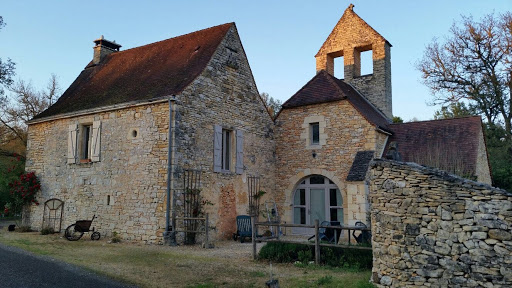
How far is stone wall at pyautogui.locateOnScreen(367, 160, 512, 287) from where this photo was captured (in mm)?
5098

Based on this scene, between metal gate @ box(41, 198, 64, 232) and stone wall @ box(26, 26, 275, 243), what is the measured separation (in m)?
0.24

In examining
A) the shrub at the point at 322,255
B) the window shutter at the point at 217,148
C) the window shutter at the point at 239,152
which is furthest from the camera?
the window shutter at the point at 239,152

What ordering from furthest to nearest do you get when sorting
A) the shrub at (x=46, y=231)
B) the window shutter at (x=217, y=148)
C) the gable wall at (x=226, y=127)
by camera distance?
the shrub at (x=46, y=231) → the window shutter at (x=217, y=148) → the gable wall at (x=226, y=127)

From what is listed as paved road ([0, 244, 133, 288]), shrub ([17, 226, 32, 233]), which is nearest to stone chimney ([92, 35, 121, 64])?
shrub ([17, 226, 32, 233])

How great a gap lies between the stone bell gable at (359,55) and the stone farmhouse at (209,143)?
3.16ft

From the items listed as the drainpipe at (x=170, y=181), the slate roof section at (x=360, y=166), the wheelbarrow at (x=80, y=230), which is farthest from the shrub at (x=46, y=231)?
the slate roof section at (x=360, y=166)

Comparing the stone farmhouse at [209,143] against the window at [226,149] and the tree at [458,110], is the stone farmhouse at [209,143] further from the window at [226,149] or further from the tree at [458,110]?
the tree at [458,110]

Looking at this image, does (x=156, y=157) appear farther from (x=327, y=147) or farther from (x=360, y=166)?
(x=360, y=166)

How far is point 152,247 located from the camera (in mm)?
10531

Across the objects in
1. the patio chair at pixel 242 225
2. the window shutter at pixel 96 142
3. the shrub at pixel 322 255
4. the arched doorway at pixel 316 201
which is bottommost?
the shrub at pixel 322 255

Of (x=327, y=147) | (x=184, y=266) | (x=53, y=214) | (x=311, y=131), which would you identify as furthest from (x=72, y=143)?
(x=327, y=147)

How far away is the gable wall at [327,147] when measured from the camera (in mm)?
13375

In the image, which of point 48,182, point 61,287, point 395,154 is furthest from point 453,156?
point 48,182

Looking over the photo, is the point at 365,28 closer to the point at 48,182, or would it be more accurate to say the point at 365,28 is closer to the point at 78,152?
the point at 78,152
